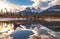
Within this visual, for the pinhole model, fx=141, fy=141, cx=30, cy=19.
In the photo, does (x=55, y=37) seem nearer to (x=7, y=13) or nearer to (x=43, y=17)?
(x=43, y=17)

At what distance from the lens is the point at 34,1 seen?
4.74 feet

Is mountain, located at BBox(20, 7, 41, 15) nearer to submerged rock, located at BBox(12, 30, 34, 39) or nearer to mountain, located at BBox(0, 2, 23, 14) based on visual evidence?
mountain, located at BBox(0, 2, 23, 14)

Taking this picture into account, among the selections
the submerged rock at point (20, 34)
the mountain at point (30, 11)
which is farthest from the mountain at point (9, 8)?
the submerged rock at point (20, 34)

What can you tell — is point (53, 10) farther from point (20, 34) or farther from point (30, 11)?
point (20, 34)

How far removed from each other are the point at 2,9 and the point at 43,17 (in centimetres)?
42

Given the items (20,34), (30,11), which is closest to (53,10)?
(30,11)

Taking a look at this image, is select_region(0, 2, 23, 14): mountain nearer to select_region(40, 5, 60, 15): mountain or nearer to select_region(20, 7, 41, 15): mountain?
select_region(20, 7, 41, 15): mountain

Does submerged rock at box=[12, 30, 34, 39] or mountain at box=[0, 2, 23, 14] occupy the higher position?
mountain at box=[0, 2, 23, 14]

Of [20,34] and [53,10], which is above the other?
[53,10]

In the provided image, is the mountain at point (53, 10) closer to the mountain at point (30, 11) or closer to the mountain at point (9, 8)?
the mountain at point (30, 11)

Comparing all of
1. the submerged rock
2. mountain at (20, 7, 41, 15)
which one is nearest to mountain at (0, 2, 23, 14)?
Result: mountain at (20, 7, 41, 15)

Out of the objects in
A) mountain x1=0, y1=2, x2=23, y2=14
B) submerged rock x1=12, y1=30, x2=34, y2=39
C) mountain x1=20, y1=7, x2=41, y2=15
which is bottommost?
submerged rock x1=12, y1=30, x2=34, y2=39

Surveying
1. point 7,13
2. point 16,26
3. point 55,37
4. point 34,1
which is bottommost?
point 55,37

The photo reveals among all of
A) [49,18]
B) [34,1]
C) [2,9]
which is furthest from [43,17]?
[2,9]
